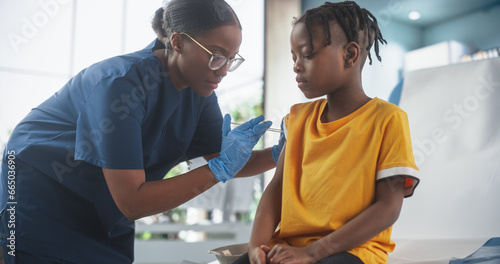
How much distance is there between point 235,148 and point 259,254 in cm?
39

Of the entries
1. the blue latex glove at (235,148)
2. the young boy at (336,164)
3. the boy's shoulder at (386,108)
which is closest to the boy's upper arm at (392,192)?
the young boy at (336,164)

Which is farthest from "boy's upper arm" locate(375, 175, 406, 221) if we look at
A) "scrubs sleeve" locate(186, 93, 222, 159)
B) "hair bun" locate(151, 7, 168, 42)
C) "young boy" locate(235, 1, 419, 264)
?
"hair bun" locate(151, 7, 168, 42)

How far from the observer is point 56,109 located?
1.30 m

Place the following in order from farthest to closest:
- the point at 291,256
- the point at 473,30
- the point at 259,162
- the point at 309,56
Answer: the point at 473,30 → the point at 259,162 → the point at 309,56 → the point at 291,256

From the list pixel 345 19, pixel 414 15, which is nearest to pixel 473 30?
pixel 414 15

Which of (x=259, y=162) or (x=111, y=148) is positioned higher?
(x=111, y=148)

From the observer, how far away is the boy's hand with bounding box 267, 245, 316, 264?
858 millimetres

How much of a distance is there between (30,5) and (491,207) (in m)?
4.60

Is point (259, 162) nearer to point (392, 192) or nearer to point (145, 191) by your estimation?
point (145, 191)

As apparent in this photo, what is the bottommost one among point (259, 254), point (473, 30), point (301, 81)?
point (259, 254)

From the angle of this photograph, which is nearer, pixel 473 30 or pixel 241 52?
pixel 241 52

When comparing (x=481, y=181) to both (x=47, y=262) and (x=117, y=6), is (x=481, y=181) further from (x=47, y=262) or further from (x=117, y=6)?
(x=117, y=6)

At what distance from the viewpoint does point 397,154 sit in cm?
88

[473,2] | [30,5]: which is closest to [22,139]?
[30,5]
